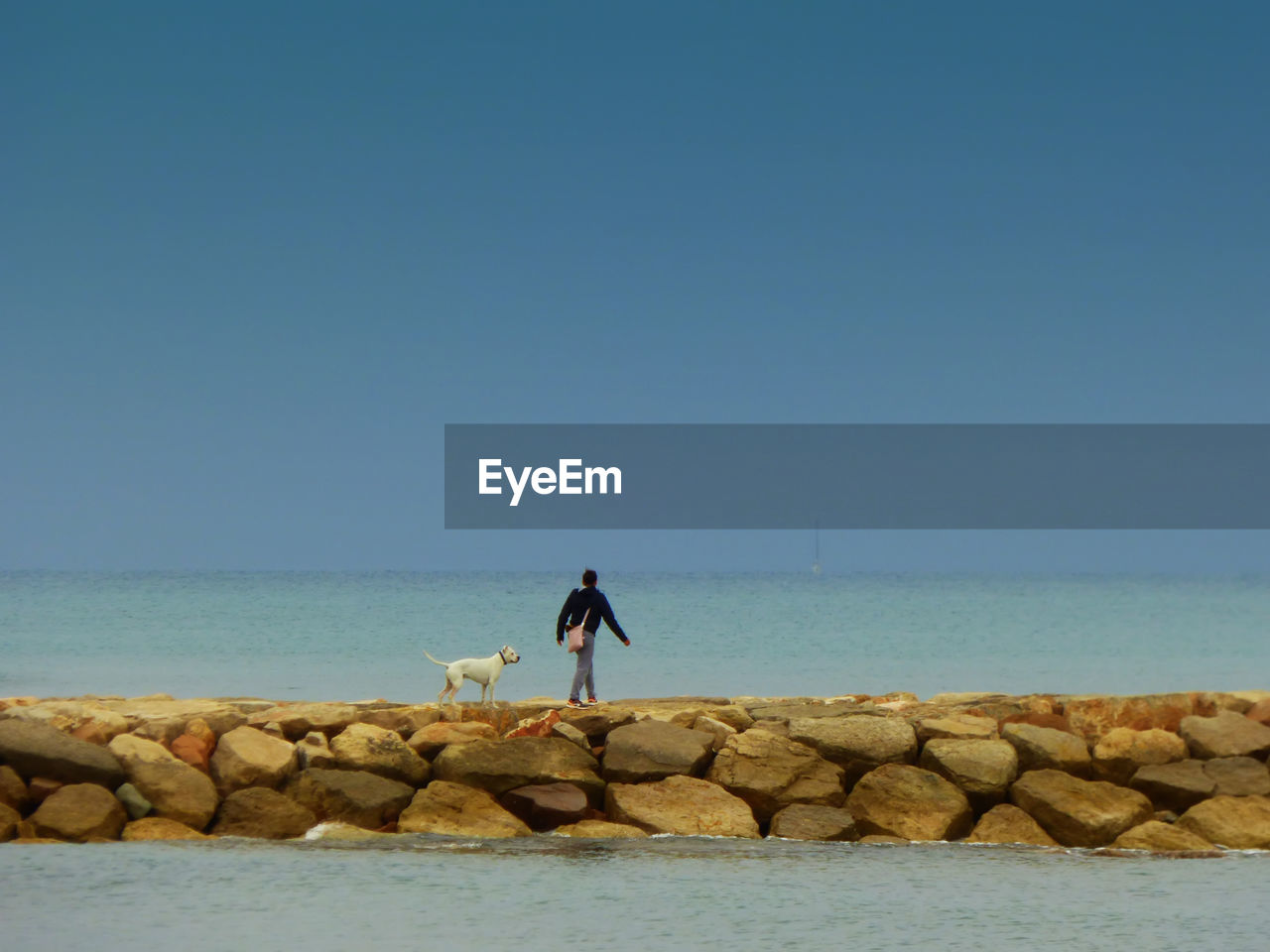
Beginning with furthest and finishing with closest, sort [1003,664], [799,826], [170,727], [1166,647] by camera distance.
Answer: [1166,647] → [1003,664] → [170,727] → [799,826]

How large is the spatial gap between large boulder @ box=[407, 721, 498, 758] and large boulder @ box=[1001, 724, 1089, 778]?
5442mm

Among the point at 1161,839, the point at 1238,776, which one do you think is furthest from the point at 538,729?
the point at 1238,776

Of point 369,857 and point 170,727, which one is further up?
point 170,727

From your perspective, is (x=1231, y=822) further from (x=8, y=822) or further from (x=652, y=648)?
(x=652, y=648)

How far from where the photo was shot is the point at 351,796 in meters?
13.4

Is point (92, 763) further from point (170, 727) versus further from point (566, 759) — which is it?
point (566, 759)

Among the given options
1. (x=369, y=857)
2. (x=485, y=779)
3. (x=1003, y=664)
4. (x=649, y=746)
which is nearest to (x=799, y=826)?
(x=649, y=746)

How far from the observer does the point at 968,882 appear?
11484 millimetres

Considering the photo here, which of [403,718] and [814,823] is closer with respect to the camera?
[814,823]

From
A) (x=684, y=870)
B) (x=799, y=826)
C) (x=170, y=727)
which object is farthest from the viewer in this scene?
(x=170, y=727)

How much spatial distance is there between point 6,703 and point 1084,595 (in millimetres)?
84801

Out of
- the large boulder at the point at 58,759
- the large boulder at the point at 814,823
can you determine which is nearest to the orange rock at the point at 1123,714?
the large boulder at the point at 814,823

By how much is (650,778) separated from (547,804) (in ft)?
3.51

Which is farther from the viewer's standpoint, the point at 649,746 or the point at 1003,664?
the point at 1003,664
